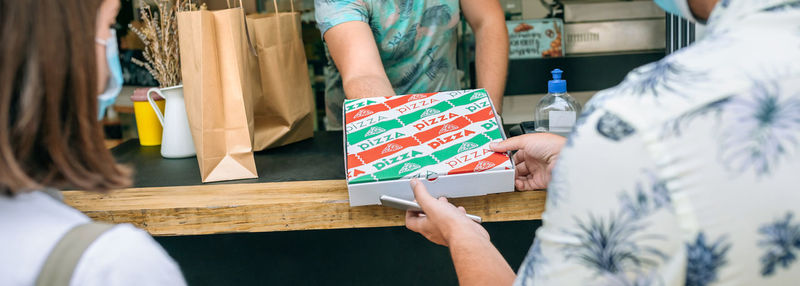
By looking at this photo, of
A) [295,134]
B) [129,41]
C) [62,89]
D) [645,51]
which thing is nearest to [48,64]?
[62,89]

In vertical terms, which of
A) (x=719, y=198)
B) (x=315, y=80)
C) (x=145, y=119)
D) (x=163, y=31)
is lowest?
(x=315, y=80)

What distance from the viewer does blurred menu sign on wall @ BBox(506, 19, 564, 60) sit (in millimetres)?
2654

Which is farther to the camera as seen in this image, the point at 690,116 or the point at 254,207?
the point at 254,207

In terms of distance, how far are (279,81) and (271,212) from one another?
440 mm

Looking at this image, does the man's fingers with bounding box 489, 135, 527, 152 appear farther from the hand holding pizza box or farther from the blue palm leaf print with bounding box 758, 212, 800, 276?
the blue palm leaf print with bounding box 758, 212, 800, 276

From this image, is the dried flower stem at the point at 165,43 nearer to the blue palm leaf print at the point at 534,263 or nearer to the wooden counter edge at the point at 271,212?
the wooden counter edge at the point at 271,212

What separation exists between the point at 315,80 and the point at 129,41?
1042 mm

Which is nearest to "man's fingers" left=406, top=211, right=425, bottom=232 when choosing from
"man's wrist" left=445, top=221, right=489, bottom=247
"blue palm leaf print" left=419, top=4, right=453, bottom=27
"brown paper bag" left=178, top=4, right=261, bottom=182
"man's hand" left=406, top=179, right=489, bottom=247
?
"man's hand" left=406, top=179, right=489, bottom=247

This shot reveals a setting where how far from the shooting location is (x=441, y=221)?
969 millimetres

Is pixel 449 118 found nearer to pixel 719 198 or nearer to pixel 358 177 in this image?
pixel 358 177

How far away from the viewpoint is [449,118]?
118cm

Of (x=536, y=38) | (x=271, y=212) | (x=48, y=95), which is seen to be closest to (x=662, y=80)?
(x=48, y=95)

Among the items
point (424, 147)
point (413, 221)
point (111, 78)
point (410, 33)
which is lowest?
point (413, 221)

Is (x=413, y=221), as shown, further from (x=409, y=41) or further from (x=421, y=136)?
(x=409, y=41)
